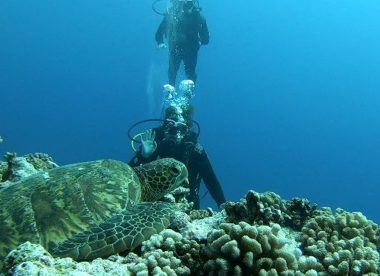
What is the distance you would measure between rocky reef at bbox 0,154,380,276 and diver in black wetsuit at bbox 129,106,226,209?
3.45m

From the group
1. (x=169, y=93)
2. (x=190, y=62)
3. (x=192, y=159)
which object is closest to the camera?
(x=192, y=159)

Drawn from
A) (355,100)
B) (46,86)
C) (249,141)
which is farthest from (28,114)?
(355,100)

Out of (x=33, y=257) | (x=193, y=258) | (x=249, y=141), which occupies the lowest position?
(x=33, y=257)

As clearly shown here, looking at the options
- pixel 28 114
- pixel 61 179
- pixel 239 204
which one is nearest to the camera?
pixel 61 179

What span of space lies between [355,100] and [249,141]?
42867mm

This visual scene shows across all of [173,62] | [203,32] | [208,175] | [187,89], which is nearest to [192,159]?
[208,175]

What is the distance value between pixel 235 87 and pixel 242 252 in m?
131

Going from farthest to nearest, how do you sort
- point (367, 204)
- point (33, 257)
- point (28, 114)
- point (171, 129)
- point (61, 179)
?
point (28, 114), point (367, 204), point (171, 129), point (61, 179), point (33, 257)

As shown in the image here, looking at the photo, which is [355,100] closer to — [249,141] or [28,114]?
[249,141]

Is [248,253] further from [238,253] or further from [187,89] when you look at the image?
[187,89]

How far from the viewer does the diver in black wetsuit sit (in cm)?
666

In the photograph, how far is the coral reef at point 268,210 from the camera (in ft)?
10.6

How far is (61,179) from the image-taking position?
121 inches

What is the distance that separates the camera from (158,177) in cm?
379
